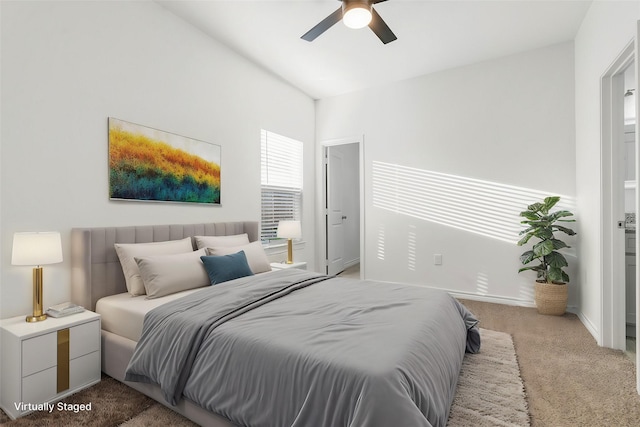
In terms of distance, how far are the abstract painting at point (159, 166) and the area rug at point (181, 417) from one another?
4.69 feet

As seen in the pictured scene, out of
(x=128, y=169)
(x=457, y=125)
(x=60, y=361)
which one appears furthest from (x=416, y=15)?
(x=60, y=361)

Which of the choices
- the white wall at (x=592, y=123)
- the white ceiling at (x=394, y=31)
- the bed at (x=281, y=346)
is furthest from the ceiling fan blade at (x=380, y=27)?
the bed at (x=281, y=346)

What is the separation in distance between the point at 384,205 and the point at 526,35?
252 cm

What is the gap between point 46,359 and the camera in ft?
6.05

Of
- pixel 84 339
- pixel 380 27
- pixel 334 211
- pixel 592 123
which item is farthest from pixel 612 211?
pixel 84 339

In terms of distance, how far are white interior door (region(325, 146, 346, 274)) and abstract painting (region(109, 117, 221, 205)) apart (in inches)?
86.8

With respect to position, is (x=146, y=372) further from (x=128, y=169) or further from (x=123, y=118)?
(x=123, y=118)

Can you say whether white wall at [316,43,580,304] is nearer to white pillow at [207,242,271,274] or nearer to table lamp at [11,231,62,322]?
white pillow at [207,242,271,274]

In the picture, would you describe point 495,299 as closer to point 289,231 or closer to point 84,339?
point 289,231

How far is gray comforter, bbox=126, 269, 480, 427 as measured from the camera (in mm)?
1215

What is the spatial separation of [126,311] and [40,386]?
54 centimetres

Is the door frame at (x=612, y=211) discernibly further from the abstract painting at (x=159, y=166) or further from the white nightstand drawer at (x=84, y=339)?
the white nightstand drawer at (x=84, y=339)

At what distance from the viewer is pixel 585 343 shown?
2.65 meters

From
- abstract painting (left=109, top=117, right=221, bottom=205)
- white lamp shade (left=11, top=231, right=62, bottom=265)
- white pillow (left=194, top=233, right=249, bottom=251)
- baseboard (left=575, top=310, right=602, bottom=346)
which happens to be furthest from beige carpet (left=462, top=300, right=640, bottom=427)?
abstract painting (left=109, top=117, right=221, bottom=205)
